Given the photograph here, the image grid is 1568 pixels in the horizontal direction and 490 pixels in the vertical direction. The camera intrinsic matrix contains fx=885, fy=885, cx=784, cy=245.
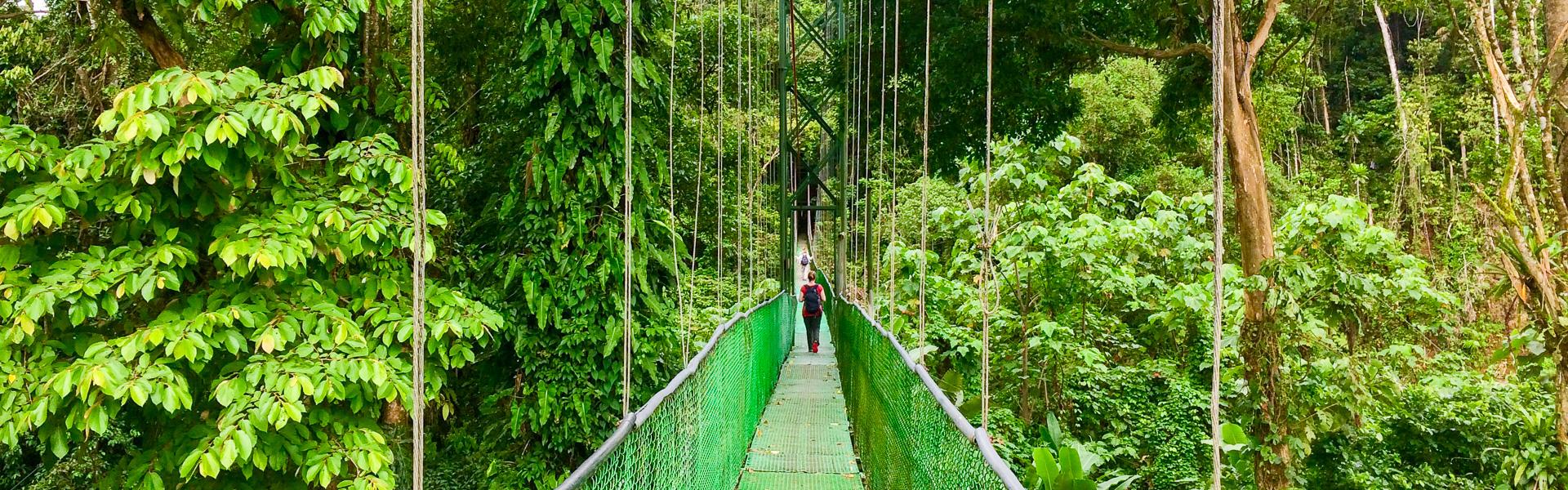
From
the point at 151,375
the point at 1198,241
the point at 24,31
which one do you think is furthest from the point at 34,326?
the point at 1198,241

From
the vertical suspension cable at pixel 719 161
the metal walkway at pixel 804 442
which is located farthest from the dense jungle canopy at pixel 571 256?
the metal walkway at pixel 804 442

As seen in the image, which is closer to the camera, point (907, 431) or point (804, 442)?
point (907, 431)

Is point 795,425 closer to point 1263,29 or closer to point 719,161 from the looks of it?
point 719,161

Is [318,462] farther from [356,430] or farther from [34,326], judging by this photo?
[34,326]

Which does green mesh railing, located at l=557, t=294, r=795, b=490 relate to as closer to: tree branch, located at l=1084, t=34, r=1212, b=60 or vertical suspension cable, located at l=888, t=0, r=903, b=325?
vertical suspension cable, located at l=888, t=0, r=903, b=325

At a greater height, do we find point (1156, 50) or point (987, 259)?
point (1156, 50)

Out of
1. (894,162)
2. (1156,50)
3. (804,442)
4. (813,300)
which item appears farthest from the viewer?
(813,300)

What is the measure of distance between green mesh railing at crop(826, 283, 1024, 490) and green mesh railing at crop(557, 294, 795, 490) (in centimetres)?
58

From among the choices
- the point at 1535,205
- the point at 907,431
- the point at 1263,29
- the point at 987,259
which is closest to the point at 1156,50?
the point at 1263,29

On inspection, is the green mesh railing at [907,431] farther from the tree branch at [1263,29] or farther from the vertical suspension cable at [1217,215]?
the tree branch at [1263,29]

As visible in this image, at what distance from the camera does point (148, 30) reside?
2.88 meters

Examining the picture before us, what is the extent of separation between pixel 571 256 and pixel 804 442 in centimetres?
168

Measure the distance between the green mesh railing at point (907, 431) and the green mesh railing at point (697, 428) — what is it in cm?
58

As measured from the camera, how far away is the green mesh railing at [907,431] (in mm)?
1761
